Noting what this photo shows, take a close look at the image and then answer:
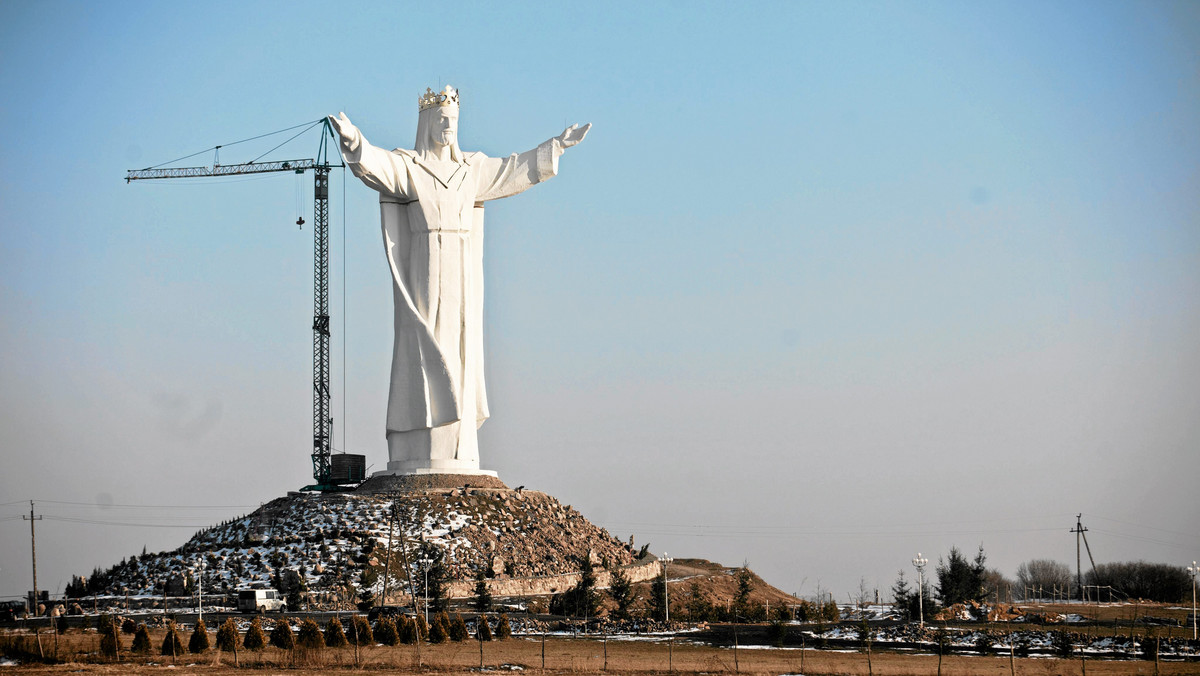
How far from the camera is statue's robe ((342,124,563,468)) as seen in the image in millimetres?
51438

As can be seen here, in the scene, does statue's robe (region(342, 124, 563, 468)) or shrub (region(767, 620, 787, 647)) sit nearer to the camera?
shrub (region(767, 620, 787, 647))

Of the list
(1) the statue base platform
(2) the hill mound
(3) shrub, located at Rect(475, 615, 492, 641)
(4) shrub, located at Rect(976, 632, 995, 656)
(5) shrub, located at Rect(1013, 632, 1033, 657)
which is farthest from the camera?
(1) the statue base platform

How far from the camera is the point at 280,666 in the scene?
31.3m

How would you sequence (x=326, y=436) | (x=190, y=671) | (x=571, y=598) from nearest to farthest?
(x=190, y=671) < (x=571, y=598) < (x=326, y=436)

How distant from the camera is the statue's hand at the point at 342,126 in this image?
47.7 m

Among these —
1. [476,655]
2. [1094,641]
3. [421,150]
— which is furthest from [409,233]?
[1094,641]

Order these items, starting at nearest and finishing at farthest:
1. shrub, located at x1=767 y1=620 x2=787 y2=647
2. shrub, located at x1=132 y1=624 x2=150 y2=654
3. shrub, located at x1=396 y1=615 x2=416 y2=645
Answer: shrub, located at x1=132 y1=624 x2=150 y2=654 < shrub, located at x1=396 y1=615 x2=416 y2=645 < shrub, located at x1=767 y1=620 x2=787 y2=647

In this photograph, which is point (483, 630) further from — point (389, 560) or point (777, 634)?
point (389, 560)

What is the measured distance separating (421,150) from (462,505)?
1334 cm

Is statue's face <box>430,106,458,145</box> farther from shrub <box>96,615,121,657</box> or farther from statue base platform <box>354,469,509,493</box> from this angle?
shrub <box>96,615,121,657</box>

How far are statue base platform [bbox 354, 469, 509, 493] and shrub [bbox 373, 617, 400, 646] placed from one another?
56.9 feet

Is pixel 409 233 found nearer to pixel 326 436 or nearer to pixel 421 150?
pixel 421 150

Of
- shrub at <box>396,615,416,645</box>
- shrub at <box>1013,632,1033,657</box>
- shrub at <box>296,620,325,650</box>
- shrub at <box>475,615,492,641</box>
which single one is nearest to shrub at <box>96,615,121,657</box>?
shrub at <box>296,620,325,650</box>

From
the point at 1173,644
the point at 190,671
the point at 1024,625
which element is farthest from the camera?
the point at 1024,625
